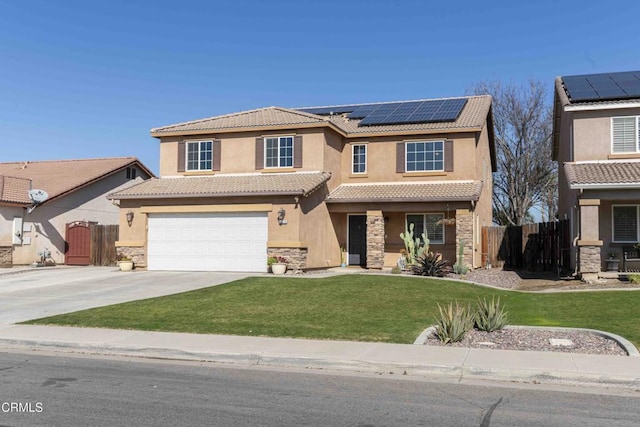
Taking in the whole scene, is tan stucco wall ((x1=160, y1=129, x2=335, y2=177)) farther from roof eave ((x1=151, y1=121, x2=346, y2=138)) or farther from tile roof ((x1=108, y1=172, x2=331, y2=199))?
tile roof ((x1=108, y1=172, x2=331, y2=199))

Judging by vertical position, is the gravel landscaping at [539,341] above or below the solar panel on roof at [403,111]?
below

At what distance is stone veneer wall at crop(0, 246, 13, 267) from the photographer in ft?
87.0

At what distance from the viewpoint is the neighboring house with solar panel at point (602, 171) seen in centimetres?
1872

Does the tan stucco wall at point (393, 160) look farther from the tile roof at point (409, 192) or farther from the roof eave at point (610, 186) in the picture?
the roof eave at point (610, 186)

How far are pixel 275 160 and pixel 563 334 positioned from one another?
15393mm

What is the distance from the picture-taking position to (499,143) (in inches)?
1677

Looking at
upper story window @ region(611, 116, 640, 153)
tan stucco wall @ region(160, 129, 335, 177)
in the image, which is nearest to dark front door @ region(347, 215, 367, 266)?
tan stucco wall @ region(160, 129, 335, 177)

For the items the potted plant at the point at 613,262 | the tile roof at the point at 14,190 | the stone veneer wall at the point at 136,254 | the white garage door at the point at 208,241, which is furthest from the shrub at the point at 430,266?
the tile roof at the point at 14,190

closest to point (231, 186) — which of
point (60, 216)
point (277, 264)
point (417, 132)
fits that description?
point (277, 264)

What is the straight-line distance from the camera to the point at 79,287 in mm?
19250

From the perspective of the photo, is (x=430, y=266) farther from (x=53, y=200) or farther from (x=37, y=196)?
(x=53, y=200)

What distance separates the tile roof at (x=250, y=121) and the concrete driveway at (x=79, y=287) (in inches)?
248

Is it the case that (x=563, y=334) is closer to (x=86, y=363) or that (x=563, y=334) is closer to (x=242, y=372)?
(x=242, y=372)
